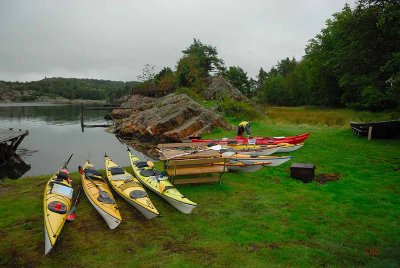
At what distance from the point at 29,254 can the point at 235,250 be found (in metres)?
4.97

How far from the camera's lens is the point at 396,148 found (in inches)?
717

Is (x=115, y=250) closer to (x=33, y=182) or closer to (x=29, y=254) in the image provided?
(x=29, y=254)

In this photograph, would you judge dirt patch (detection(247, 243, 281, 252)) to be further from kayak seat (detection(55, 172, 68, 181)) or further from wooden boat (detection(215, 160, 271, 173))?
kayak seat (detection(55, 172, 68, 181))

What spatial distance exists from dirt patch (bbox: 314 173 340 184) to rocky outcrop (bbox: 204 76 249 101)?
28.7m

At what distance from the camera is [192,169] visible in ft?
39.1

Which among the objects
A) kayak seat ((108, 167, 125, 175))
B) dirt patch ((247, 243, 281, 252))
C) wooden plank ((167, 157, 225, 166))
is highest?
wooden plank ((167, 157, 225, 166))

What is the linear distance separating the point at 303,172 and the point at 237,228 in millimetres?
5446

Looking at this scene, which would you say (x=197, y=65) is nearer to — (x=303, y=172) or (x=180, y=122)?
(x=180, y=122)

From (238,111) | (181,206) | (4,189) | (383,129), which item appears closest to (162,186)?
(181,206)

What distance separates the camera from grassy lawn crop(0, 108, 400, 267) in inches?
272

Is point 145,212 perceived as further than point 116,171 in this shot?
No

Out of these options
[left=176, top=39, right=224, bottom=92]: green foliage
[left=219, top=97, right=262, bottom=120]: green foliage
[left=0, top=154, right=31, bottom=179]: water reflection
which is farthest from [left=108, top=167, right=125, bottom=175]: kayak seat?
[left=176, top=39, right=224, bottom=92]: green foliage

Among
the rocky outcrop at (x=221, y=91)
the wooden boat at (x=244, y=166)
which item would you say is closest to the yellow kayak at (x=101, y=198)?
the wooden boat at (x=244, y=166)

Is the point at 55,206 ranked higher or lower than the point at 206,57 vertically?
lower
